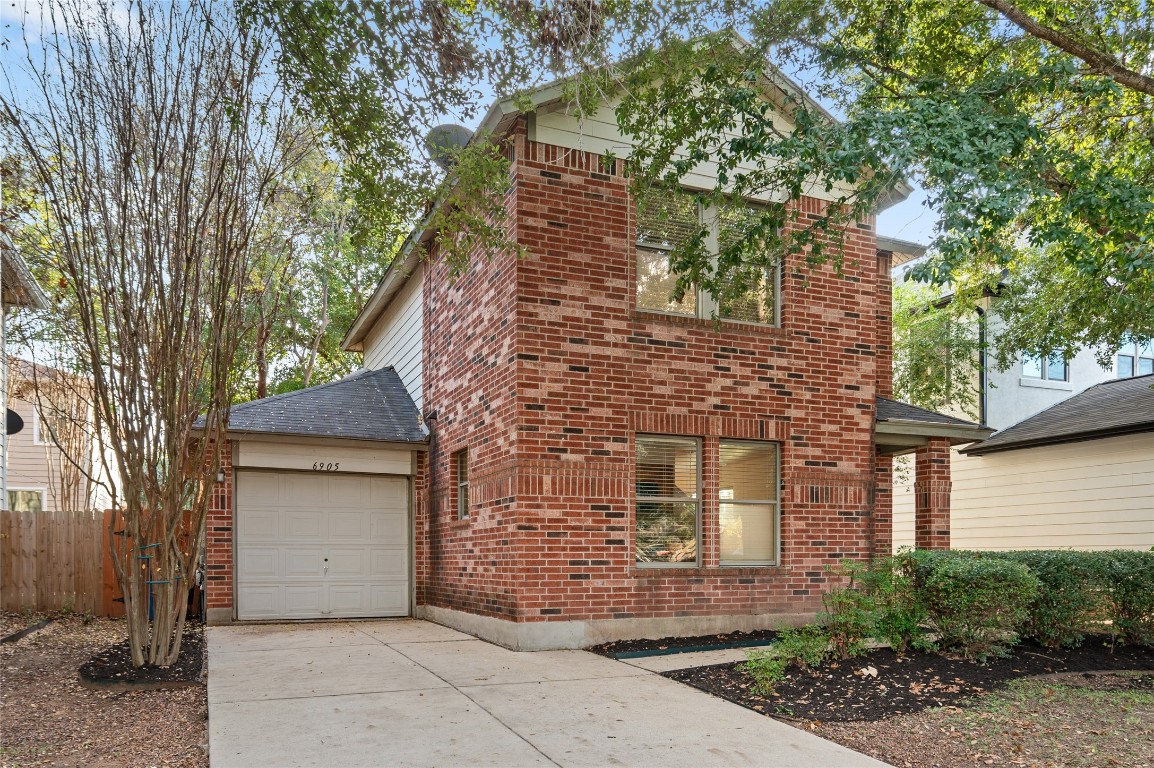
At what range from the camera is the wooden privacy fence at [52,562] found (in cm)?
1266

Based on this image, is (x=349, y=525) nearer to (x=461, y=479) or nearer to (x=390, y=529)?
(x=390, y=529)

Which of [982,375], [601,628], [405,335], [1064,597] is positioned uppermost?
[405,335]

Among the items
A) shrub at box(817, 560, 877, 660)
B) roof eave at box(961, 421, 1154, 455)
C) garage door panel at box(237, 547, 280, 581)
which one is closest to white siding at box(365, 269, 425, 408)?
garage door panel at box(237, 547, 280, 581)

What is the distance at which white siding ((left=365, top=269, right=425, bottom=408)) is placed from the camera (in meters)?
13.6

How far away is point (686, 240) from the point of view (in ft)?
33.5

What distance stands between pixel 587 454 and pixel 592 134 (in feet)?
12.1

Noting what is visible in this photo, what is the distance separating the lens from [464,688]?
6.82 meters

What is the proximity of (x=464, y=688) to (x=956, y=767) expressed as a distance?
362 cm

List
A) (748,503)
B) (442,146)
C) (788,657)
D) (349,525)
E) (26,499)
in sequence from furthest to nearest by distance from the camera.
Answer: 1. (26,499)
2. (349,525)
3. (748,503)
4. (442,146)
5. (788,657)

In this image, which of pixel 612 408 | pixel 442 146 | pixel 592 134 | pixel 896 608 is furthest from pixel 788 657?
pixel 442 146

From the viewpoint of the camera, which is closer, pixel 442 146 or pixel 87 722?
pixel 87 722

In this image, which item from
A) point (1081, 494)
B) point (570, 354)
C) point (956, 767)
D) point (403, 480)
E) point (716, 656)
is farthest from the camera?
point (1081, 494)

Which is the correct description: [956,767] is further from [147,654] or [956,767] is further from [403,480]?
[403,480]

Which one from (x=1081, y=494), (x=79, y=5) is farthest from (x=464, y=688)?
(x=1081, y=494)
